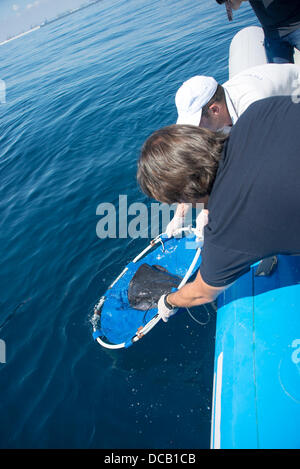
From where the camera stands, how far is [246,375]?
238 cm

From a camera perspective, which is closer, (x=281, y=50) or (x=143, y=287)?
(x=281, y=50)

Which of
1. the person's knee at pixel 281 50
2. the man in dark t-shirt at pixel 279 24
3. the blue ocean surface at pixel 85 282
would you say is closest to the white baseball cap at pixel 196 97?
the man in dark t-shirt at pixel 279 24

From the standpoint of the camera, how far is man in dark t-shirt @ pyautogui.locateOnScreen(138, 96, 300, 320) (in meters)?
1.51

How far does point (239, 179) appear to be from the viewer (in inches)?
61.9

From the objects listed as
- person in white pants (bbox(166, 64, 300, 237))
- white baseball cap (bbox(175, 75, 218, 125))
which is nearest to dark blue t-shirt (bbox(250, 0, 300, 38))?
person in white pants (bbox(166, 64, 300, 237))

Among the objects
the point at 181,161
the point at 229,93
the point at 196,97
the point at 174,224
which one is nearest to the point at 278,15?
the point at 229,93

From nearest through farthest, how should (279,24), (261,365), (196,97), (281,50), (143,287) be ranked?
(261,365)
(196,97)
(279,24)
(281,50)
(143,287)

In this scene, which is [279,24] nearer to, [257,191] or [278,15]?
[278,15]

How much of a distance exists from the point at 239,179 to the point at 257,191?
115 mm

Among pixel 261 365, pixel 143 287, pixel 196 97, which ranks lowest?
pixel 261 365

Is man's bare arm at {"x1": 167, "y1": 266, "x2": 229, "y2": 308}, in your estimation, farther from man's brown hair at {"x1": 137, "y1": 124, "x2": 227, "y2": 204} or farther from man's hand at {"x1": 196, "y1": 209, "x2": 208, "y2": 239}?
man's hand at {"x1": 196, "y1": 209, "x2": 208, "y2": 239}

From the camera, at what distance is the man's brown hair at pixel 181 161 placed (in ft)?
5.54

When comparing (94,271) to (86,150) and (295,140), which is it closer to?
(295,140)
